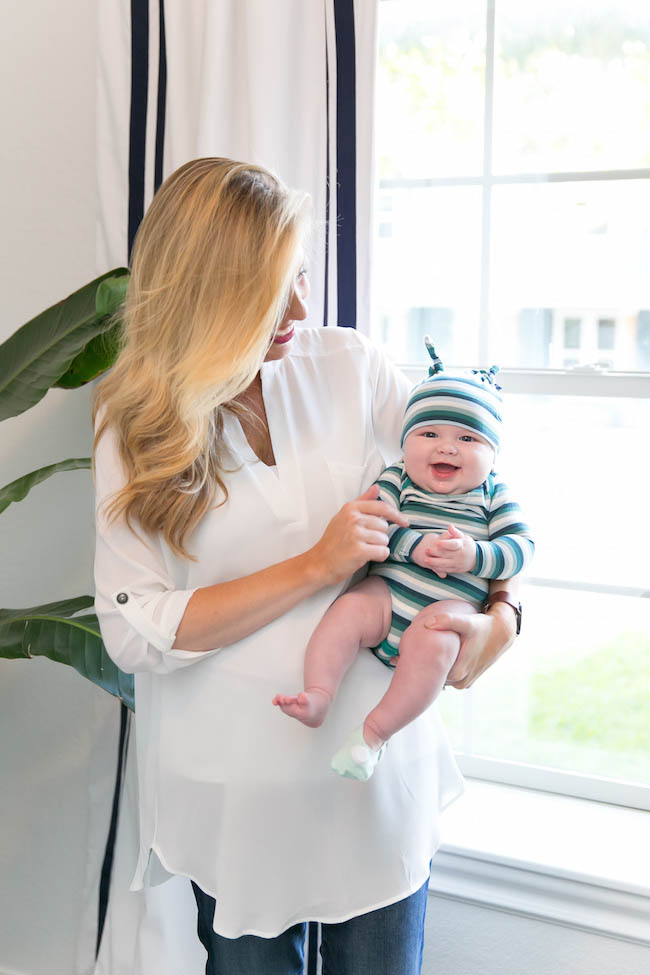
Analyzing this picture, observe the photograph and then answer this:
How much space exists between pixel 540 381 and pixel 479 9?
29.2 inches

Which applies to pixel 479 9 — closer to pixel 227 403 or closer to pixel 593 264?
pixel 593 264

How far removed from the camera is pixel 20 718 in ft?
6.80

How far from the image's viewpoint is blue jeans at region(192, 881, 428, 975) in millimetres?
1240

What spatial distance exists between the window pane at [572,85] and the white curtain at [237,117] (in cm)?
31

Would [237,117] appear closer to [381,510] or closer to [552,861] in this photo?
[381,510]

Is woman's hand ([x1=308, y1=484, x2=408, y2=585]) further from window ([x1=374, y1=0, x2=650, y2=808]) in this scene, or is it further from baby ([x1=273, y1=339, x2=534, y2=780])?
window ([x1=374, y1=0, x2=650, y2=808])

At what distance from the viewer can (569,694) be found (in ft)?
6.01

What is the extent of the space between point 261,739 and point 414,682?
24cm

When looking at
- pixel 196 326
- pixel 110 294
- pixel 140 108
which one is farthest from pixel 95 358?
pixel 140 108

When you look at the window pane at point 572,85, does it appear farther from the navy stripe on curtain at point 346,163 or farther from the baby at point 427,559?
the baby at point 427,559

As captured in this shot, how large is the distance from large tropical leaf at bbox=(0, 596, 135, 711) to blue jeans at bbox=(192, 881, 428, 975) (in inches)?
15.7

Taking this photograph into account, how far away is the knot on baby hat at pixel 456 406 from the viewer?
124 centimetres

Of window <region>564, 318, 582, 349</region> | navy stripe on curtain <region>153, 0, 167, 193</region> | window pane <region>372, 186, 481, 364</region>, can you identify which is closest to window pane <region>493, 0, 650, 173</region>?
window pane <region>372, 186, 481, 364</region>

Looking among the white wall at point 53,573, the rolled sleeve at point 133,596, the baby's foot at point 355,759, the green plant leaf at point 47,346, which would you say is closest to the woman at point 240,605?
the rolled sleeve at point 133,596
